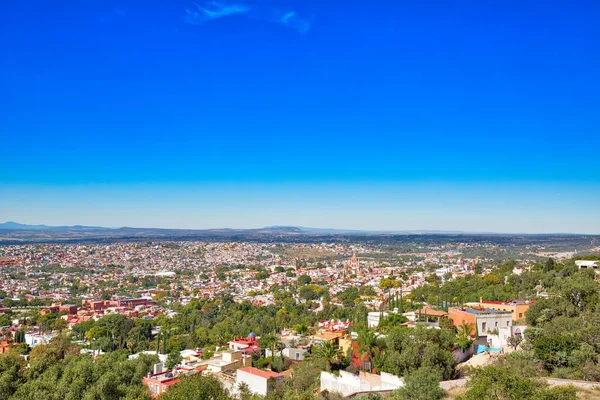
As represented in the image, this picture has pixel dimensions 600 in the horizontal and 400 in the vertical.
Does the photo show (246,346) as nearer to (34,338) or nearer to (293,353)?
(293,353)

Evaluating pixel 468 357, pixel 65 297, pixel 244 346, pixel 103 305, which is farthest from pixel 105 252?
pixel 468 357

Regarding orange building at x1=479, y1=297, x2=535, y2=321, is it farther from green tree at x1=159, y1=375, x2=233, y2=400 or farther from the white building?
green tree at x1=159, y1=375, x2=233, y2=400

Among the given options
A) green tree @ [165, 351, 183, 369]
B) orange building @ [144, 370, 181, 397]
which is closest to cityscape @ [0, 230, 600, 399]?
orange building @ [144, 370, 181, 397]

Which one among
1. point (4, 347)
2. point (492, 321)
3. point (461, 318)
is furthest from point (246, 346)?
point (4, 347)

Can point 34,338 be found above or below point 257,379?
below

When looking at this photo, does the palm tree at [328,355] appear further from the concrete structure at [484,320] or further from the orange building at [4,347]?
the orange building at [4,347]

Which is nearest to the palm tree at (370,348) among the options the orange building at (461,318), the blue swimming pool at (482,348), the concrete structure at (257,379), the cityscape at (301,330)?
the cityscape at (301,330)

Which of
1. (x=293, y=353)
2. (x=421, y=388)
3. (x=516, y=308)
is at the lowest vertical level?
(x=293, y=353)

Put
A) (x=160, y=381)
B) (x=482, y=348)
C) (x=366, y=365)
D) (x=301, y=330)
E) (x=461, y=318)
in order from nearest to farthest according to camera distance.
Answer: (x=366, y=365), (x=160, y=381), (x=482, y=348), (x=461, y=318), (x=301, y=330)
